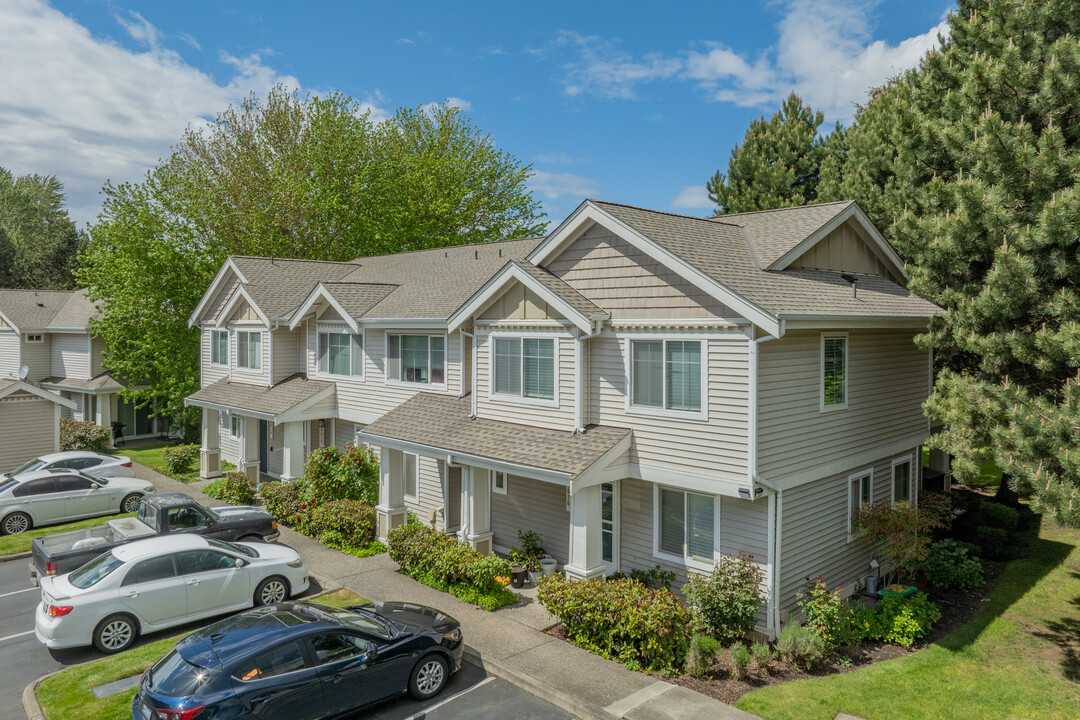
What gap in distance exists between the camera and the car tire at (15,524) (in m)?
18.7

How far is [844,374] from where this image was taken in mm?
13984

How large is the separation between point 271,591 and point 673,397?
29.6 feet

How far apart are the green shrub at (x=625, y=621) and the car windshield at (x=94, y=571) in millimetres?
7801

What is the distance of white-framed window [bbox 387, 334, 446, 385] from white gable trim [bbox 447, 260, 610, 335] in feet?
6.98

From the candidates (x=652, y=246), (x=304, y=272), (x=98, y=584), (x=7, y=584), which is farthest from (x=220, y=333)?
(x=652, y=246)

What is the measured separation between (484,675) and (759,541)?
5.35m

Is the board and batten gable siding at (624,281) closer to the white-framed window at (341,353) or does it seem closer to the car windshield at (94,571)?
the white-framed window at (341,353)

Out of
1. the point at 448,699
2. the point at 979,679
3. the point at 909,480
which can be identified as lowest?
the point at 979,679

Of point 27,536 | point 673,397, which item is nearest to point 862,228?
point 673,397

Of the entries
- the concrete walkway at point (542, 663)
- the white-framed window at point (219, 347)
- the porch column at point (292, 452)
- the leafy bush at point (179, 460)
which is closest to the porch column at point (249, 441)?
the porch column at point (292, 452)

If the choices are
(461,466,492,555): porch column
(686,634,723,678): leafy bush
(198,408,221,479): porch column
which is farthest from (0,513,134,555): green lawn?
(686,634,723,678): leafy bush

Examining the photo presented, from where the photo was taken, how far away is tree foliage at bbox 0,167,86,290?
5728 centimetres

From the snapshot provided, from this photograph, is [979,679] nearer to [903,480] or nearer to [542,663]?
[903,480]

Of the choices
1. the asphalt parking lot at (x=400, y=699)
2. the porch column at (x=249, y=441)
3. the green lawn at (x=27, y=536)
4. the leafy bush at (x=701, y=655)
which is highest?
the porch column at (x=249, y=441)
